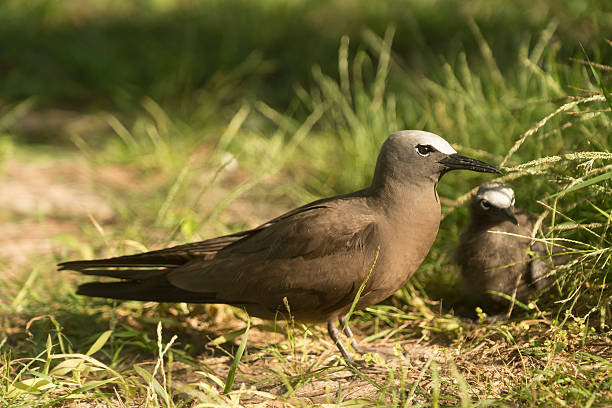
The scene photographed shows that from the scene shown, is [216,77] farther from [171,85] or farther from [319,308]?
[319,308]

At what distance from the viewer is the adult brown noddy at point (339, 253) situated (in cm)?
294

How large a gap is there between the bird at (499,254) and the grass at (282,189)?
100 mm

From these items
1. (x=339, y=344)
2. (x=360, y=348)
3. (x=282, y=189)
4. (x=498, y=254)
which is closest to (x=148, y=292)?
(x=339, y=344)

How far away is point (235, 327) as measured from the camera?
11.8 ft

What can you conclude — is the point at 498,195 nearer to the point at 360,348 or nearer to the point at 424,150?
the point at 424,150

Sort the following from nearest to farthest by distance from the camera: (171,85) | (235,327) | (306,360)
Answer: (306,360), (235,327), (171,85)

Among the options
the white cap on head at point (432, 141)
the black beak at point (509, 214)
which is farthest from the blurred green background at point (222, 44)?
the white cap on head at point (432, 141)

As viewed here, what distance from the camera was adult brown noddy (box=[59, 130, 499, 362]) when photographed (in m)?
2.94

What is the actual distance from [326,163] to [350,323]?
1726mm

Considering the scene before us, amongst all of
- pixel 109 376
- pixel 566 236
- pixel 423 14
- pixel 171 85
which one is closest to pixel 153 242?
pixel 109 376

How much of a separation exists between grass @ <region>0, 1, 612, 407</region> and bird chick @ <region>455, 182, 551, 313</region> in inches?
4.1

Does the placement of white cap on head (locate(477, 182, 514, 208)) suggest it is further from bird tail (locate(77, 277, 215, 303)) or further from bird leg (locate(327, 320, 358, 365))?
bird tail (locate(77, 277, 215, 303))

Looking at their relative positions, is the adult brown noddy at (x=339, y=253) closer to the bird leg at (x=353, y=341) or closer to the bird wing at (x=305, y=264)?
the bird wing at (x=305, y=264)

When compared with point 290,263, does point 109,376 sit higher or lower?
lower
